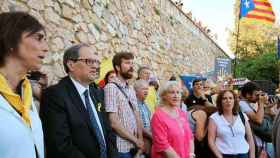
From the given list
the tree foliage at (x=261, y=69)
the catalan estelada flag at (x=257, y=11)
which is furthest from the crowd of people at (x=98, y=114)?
the tree foliage at (x=261, y=69)

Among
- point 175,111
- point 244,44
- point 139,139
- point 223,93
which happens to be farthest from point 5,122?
point 244,44

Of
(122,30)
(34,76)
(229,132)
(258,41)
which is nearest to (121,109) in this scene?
(34,76)

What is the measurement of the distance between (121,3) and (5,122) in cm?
620

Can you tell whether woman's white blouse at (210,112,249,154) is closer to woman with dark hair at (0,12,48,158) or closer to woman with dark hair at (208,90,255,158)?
woman with dark hair at (208,90,255,158)

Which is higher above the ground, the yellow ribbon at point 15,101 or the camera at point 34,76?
the camera at point 34,76

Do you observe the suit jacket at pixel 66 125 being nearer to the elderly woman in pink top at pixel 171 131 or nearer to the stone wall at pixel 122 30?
the elderly woman in pink top at pixel 171 131

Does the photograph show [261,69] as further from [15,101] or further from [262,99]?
[15,101]

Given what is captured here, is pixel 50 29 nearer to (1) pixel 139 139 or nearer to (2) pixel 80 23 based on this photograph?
(2) pixel 80 23

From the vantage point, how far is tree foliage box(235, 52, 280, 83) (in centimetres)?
2716

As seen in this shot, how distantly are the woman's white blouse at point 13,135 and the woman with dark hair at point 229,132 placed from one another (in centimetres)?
277

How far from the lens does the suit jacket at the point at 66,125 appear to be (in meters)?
2.52

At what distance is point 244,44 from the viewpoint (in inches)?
1174

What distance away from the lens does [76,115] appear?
260 cm

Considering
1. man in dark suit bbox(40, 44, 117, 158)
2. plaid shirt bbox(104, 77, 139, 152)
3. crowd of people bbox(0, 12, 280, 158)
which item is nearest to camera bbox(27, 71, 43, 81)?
crowd of people bbox(0, 12, 280, 158)
